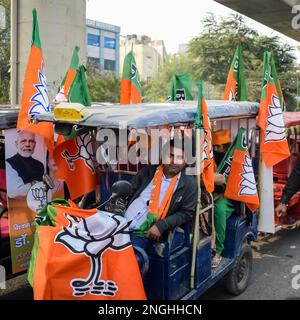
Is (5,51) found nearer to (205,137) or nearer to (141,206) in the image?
(141,206)

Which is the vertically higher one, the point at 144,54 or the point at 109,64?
the point at 144,54

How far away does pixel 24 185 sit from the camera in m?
4.12

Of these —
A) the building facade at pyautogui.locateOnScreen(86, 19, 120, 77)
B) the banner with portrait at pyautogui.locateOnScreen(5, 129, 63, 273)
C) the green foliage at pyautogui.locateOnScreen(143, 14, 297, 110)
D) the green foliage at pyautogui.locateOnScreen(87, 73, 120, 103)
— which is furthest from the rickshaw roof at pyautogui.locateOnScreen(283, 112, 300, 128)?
the building facade at pyautogui.locateOnScreen(86, 19, 120, 77)

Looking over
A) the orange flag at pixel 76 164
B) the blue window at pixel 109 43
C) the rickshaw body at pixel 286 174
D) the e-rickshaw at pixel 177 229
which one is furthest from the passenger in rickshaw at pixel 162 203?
the blue window at pixel 109 43

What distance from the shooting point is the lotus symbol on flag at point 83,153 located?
177 inches

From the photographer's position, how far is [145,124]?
3322 mm

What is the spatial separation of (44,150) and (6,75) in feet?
60.5

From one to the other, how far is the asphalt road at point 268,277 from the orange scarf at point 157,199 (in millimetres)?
1488

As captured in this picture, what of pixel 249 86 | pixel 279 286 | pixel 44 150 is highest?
pixel 249 86

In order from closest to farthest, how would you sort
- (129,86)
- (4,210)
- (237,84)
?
(4,210)
(237,84)
(129,86)

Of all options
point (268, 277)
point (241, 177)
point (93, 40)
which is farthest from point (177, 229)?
point (93, 40)

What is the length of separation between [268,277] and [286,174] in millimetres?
2162
